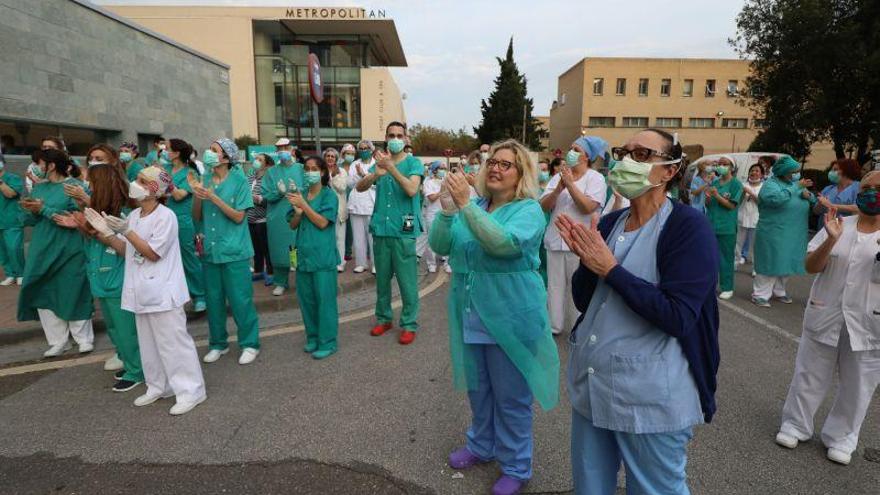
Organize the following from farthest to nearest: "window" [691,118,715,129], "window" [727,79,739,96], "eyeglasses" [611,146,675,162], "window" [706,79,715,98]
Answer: "window" [691,118,715,129]
"window" [706,79,715,98]
"window" [727,79,739,96]
"eyeglasses" [611,146,675,162]

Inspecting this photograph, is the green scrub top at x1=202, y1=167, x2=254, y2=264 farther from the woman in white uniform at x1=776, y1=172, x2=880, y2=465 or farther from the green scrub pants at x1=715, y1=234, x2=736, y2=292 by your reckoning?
the green scrub pants at x1=715, y1=234, x2=736, y2=292

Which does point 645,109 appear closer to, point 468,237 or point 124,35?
point 124,35

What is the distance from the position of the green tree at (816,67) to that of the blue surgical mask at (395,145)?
1640 centimetres

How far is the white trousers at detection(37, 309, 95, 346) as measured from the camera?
4754mm

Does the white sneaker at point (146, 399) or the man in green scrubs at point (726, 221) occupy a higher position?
the man in green scrubs at point (726, 221)

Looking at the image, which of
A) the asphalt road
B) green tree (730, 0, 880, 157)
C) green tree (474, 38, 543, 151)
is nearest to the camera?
the asphalt road

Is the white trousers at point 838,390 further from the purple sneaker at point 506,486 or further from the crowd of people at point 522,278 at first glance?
the purple sneaker at point 506,486

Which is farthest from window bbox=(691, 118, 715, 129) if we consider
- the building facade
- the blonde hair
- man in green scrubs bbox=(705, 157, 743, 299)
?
the blonde hair

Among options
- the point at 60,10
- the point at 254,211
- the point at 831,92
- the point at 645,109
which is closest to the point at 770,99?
the point at 831,92

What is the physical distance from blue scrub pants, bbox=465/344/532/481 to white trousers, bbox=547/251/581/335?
2318 millimetres

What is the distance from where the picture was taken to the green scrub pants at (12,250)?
7.23 m

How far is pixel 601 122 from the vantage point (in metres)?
44.5

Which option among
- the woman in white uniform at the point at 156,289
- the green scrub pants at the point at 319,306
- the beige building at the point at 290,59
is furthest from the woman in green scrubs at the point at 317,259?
the beige building at the point at 290,59

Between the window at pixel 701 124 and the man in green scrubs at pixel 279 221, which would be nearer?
the man in green scrubs at pixel 279 221
